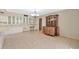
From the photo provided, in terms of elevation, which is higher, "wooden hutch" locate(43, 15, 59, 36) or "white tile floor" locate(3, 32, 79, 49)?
"wooden hutch" locate(43, 15, 59, 36)

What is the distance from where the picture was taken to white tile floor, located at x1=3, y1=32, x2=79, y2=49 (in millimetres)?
1611

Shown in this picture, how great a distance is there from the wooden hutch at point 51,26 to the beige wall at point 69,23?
0.22 ft

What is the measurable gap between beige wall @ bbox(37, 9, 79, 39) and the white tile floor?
8 centimetres

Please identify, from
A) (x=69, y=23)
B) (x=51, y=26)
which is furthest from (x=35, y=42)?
(x=69, y=23)

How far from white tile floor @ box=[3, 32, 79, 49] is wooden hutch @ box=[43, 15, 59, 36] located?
3.2 inches

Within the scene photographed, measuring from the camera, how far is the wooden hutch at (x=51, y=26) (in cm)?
167

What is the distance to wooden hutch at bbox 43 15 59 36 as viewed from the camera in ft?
5.46

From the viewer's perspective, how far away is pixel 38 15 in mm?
1643

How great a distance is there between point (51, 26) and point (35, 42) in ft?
1.01

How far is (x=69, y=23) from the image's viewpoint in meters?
1.63

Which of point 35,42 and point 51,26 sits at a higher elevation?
point 51,26

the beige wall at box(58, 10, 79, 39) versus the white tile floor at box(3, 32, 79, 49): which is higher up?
the beige wall at box(58, 10, 79, 39)

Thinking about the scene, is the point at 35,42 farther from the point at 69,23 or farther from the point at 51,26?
the point at 69,23
